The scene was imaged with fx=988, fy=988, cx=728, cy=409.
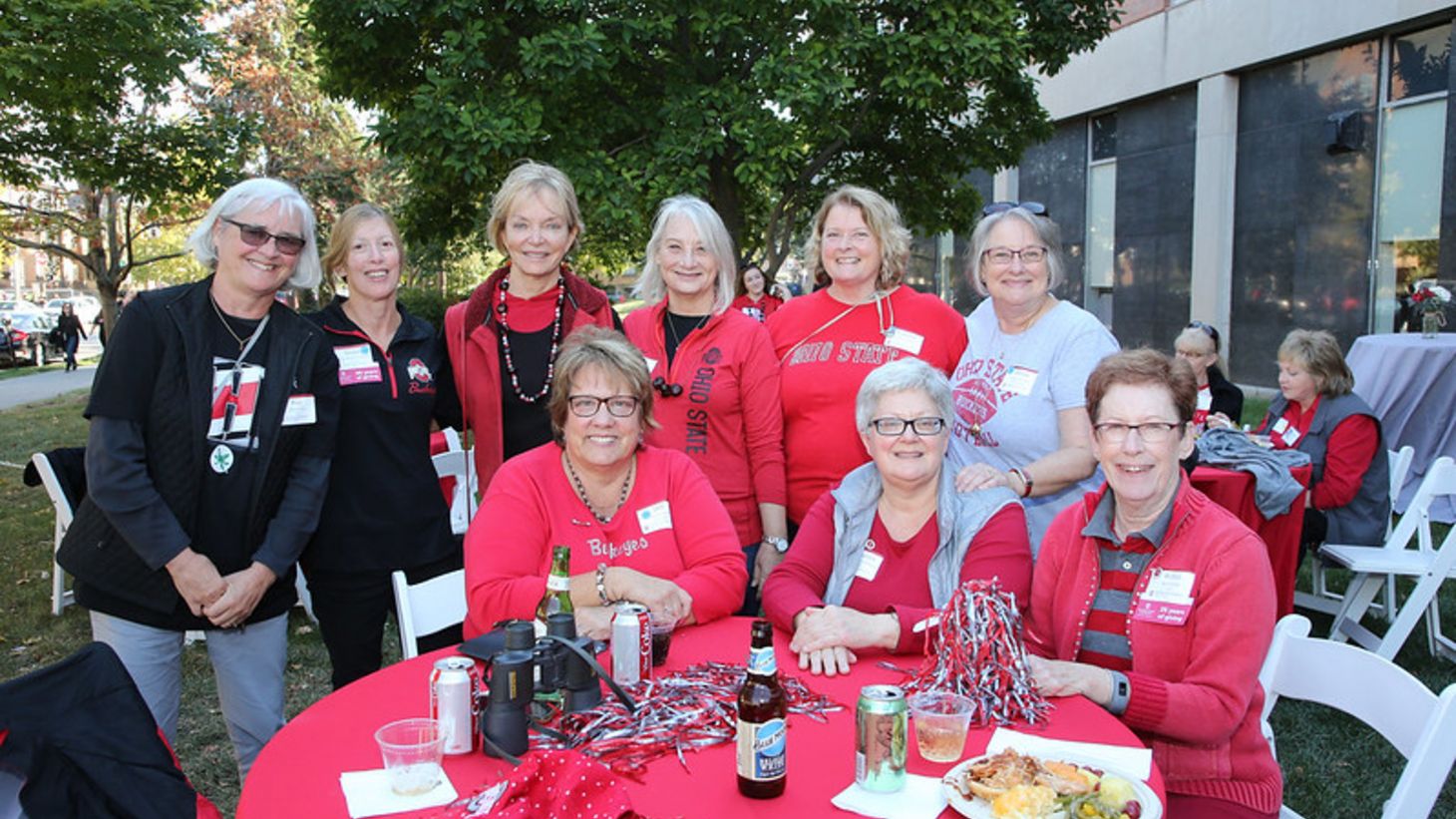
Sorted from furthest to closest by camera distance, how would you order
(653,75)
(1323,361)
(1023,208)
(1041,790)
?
(653,75), (1323,361), (1023,208), (1041,790)

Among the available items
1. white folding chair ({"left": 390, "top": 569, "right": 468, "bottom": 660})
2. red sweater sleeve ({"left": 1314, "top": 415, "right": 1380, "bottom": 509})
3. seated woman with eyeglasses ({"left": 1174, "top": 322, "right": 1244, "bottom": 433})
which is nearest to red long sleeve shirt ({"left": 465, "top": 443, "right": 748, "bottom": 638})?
white folding chair ({"left": 390, "top": 569, "right": 468, "bottom": 660})

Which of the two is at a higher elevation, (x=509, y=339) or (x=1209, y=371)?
(x=509, y=339)

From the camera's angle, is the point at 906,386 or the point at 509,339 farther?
the point at 509,339

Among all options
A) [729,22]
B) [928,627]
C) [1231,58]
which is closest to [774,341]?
[928,627]

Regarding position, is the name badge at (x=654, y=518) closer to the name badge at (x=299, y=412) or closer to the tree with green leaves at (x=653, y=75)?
the name badge at (x=299, y=412)

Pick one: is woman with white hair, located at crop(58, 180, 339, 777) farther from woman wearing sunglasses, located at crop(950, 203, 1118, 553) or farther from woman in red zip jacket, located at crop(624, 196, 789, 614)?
woman wearing sunglasses, located at crop(950, 203, 1118, 553)

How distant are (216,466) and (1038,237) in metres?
2.50

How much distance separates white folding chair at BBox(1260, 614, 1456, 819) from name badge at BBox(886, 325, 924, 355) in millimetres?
1382

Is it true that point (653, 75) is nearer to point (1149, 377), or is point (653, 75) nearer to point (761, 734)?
point (1149, 377)

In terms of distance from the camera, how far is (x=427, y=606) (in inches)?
112

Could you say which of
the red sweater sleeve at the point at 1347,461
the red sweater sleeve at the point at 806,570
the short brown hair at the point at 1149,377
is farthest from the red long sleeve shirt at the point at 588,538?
the red sweater sleeve at the point at 1347,461

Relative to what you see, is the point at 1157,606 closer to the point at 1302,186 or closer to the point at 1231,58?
the point at 1302,186

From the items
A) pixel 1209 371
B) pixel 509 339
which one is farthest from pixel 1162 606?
pixel 1209 371

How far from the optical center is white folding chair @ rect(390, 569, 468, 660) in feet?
8.96
